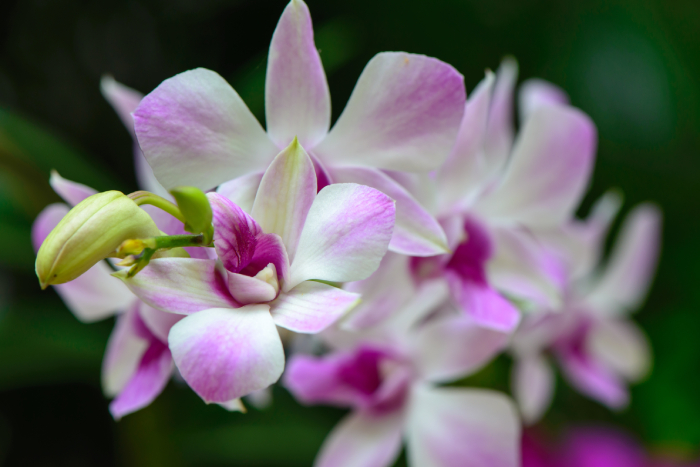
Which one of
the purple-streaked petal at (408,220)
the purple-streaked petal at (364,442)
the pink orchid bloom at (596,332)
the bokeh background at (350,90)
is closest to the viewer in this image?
the purple-streaked petal at (408,220)

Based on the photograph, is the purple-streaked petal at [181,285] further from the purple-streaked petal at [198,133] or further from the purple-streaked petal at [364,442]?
the purple-streaked petal at [364,442]

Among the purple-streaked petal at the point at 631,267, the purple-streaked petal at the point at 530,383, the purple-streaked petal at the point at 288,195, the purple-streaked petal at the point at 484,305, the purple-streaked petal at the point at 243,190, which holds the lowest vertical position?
the purple-streaked petal at the point at 530,383

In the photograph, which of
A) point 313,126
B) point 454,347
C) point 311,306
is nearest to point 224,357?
point 311,306

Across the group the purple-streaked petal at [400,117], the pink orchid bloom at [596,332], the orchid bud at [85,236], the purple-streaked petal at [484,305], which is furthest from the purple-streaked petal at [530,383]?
the orchid bud at [85,236]

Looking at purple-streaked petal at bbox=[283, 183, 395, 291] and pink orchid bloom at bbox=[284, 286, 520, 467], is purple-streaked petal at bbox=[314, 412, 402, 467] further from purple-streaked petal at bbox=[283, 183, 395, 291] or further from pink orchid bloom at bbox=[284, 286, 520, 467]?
purple-streaked petal at bbox=[283, 183, 395, 291]

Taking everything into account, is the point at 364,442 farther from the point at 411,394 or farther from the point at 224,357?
the point at 224,357

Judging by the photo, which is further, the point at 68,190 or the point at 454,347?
the point at 454,347
